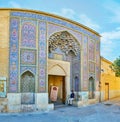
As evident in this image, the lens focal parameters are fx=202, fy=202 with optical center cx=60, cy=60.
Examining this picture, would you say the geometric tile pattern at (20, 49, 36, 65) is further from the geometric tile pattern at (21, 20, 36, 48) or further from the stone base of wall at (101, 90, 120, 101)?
the stone base of wall at (101, 90, 120, 101)

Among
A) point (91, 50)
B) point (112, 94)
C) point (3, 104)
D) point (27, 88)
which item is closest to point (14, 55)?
point (27, 88)

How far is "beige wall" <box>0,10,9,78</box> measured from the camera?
9.66 meters

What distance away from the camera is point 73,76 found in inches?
516

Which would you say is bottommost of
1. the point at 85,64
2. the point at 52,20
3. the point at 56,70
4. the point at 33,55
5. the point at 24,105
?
the point at 24,105

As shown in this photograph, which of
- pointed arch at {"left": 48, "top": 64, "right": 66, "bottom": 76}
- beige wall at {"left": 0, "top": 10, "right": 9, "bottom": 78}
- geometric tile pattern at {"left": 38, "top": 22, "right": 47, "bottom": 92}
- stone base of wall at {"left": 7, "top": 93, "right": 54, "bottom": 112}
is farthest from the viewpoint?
pointed arch at {"left": 48, "top": 64, "right": 66, "bottom": 76}

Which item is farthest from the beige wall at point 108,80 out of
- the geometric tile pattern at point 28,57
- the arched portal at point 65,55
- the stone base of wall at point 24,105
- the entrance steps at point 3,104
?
the entrance steps at point 3,104

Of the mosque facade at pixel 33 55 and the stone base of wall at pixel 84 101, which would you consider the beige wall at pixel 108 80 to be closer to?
the stone base of wall at pixel 84 101

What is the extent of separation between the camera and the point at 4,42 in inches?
387

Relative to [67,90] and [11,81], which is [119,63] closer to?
[67,90]

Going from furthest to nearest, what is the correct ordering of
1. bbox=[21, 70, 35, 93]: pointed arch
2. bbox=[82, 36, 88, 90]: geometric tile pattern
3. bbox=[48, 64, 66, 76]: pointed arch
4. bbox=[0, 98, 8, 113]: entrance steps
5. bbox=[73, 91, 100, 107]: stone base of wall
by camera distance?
bbox=[82, 36, 88, 90]: geometric tile pattern
bbox=[73, 91, 100, 107]: stone base of wall
bbox=[48, 64, 66, 76]: pointed arch
bbox=[21, 70, 35, 93]: pointed arch
bbox=[0, 98, 8, 113]: entrance steps

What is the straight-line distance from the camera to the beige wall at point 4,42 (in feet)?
31.7

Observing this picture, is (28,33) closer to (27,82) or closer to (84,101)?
(27,82)

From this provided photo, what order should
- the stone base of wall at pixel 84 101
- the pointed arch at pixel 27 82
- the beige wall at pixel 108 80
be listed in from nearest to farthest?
the pointed arch at pixel 27 82, the stone base of wall at pixel 84 101, the beige wall at pixel 108 80

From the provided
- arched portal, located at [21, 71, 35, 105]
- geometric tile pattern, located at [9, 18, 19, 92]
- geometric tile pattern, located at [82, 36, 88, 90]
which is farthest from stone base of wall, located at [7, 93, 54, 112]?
geometric tile pattern, located at [82, 36, 88, 90]
